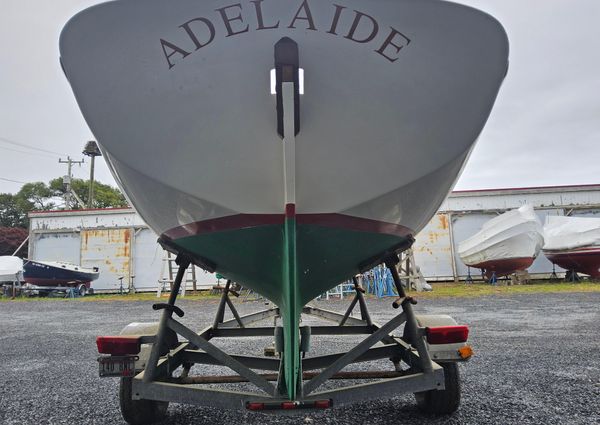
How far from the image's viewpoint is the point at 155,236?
54.1ft

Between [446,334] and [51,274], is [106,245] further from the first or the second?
[446,334]

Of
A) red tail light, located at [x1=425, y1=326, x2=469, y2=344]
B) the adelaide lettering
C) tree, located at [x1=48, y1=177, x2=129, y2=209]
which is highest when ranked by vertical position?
tree, located at [x1=48, y1=177, x2=129, y2=209]

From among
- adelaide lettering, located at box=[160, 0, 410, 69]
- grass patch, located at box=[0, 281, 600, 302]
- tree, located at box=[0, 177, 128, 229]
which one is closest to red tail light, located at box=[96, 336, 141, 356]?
adelaide lettering, located at box=[160, 0, 410, 69]

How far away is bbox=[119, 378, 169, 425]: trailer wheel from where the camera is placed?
7.04 ft

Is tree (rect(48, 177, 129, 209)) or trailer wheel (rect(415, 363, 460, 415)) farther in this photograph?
tree (rect(48, 177, 129, 209))

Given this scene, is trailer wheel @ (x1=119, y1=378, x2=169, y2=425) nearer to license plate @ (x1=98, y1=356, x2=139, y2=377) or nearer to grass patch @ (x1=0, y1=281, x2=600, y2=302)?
license plate @ (x1=98, y1=356, x2=139, y2=377)

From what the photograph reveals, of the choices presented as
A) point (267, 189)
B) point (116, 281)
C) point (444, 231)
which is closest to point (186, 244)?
point (267, 189)

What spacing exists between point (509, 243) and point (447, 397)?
13.3 m

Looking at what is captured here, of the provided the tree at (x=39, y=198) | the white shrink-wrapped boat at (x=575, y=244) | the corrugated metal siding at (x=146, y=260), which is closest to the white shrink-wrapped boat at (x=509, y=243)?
the white shrink-wrapped boat at (x=575, y=244)

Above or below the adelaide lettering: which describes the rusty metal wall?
below

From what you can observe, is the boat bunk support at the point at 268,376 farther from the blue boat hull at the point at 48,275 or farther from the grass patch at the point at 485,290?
the blue boat hull at the point at 48,275

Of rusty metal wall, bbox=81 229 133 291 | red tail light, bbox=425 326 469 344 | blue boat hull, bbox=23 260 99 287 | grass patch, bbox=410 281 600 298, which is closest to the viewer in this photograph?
red tail light, bbox=425 326 469 344

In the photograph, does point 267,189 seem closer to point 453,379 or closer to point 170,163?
point 170,163

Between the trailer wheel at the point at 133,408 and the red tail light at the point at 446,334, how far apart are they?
1.55 meters
